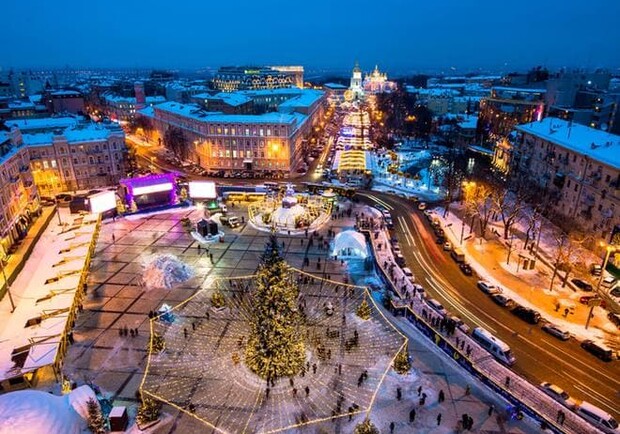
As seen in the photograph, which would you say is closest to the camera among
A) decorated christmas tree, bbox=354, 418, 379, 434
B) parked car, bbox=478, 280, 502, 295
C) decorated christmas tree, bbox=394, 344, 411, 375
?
decorated christmas tree, bbox=354, 418, 379, 434

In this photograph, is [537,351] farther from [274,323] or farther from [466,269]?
[274,323]

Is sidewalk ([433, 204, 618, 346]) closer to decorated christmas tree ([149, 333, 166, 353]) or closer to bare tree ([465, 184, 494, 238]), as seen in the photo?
bare tree ([465, 184, 494, 238])

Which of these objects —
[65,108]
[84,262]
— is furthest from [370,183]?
[65,108]

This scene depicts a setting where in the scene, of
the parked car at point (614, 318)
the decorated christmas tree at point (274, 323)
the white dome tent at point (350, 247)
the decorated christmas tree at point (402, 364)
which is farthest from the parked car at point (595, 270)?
the decorated christmas tree at point (274, 323)

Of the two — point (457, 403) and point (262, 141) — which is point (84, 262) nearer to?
point (457, 403)

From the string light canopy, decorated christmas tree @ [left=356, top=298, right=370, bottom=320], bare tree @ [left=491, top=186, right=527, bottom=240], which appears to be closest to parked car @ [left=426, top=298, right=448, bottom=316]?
the string light canopy

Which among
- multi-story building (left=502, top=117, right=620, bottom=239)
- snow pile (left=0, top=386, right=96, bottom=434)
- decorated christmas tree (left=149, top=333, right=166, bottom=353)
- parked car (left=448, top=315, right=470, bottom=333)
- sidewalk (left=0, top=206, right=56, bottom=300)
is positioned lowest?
parked car (left=448, top=315, right=470, bottom=333)

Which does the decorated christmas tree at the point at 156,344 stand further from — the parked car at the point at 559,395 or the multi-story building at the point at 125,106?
the multi-story building at the point at 125,106
